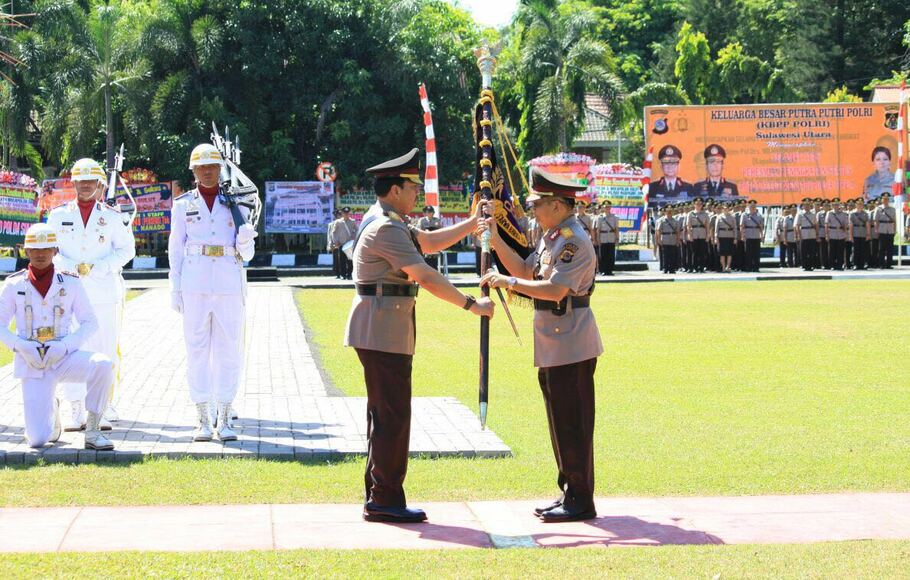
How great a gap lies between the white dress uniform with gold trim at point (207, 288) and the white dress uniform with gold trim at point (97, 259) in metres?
0.97

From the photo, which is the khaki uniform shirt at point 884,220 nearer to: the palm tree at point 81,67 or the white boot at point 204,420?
the palm tree at point 81,67

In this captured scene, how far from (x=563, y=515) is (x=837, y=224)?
3178cm

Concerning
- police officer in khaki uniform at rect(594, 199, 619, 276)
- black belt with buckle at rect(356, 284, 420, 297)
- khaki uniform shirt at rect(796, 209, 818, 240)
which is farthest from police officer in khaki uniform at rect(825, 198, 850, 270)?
black belt with buckle at rect(356, 284, 420, 297)

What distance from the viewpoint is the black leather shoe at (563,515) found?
6.99 meters

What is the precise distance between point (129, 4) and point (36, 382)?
3760 centimetres

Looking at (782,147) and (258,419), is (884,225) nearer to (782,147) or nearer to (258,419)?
(782,147)

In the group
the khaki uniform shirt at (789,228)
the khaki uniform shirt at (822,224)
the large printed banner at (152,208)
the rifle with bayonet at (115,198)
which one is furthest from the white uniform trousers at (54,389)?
the large printed banner at (152,208)

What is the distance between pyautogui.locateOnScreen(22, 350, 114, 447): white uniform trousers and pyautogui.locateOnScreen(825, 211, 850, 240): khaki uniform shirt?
30781 mm

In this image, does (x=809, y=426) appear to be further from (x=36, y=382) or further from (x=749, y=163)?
(x=749, y=163)

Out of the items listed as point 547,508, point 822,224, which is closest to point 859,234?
point 822,224

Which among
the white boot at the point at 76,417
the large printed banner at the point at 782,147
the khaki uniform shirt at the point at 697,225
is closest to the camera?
the white boot at the point at 76,417

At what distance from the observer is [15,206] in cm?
3722

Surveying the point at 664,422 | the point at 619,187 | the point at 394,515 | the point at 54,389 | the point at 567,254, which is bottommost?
the point at 664,422

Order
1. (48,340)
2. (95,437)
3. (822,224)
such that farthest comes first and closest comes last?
(822,224) < (48,340) < (95,437)
